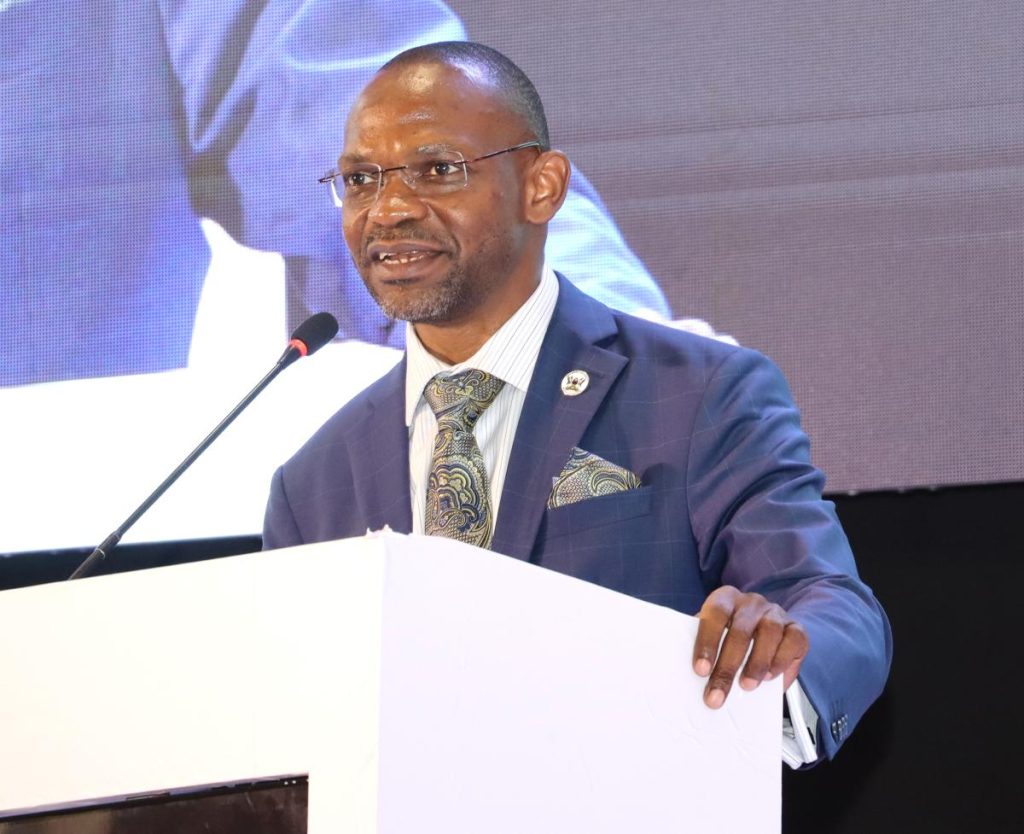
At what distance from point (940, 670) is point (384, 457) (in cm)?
128

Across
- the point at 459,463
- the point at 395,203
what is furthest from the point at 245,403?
the point at 395,203

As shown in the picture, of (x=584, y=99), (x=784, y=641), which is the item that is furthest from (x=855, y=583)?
(x=584, y=99)

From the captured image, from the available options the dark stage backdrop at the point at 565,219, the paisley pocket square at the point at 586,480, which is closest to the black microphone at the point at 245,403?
the paisley pocket square at the point at 586,480

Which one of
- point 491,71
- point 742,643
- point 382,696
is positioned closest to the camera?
point 382,696

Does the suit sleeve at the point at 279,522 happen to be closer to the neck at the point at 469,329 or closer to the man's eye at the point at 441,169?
the neck at the point at 469,329

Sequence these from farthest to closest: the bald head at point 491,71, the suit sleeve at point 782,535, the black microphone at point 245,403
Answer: the bald head at point 491,71 < the black microphone at point 245,403 < the suit sleeve at point 782,535

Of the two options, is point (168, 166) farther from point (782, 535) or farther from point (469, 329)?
point (782, 535)

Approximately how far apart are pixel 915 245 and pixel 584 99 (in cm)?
74

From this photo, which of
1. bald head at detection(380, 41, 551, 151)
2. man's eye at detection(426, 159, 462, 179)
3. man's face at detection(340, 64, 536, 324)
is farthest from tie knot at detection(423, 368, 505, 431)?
bald head at detection(380, 41, 551, 151)

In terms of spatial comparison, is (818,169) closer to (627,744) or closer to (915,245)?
(915,245)

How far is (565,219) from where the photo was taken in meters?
3.17

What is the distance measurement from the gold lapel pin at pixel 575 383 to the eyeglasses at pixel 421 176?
360 millimetres

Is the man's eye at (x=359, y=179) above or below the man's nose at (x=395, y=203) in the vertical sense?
above

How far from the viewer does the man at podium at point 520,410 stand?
2.27m
